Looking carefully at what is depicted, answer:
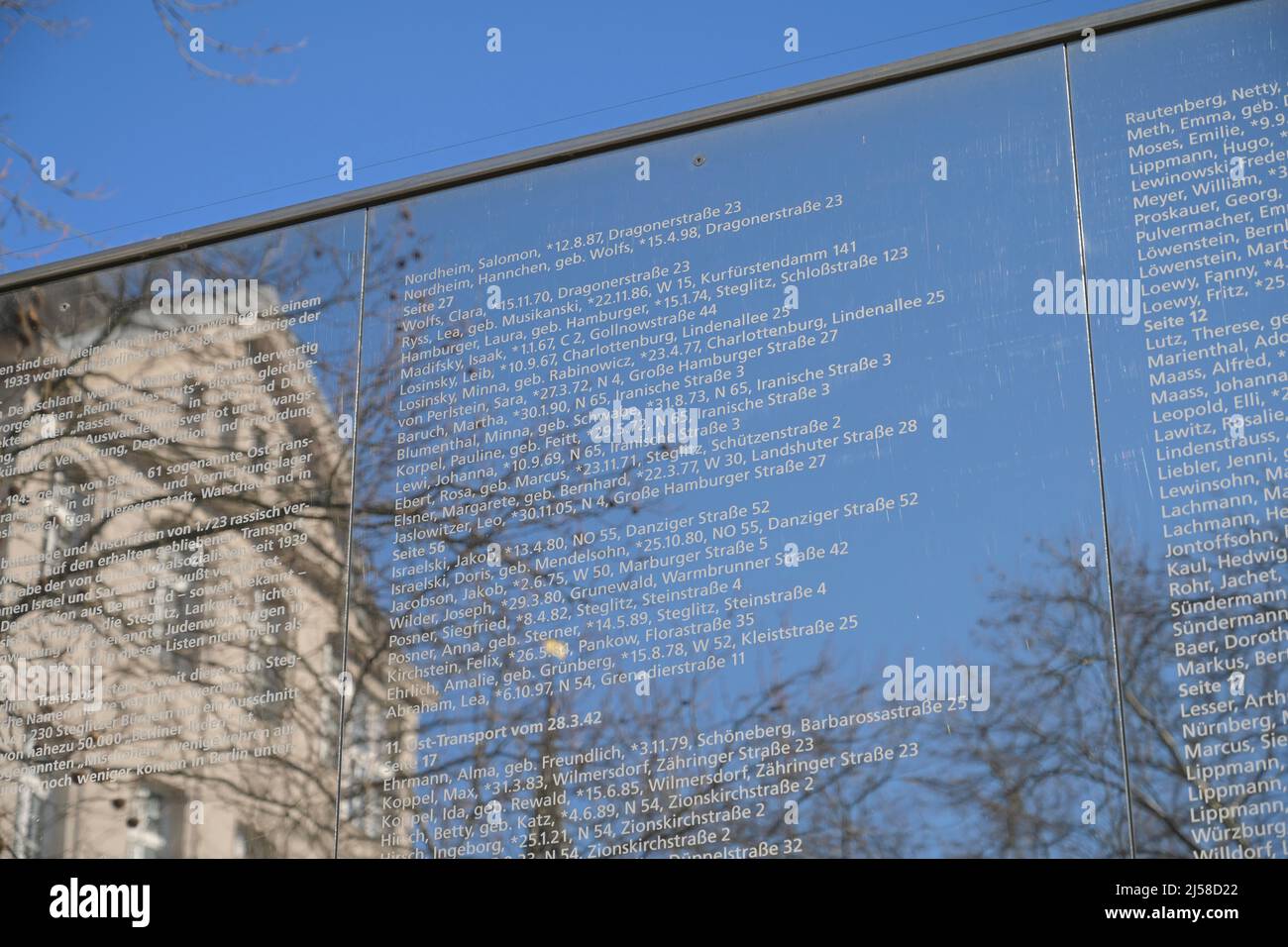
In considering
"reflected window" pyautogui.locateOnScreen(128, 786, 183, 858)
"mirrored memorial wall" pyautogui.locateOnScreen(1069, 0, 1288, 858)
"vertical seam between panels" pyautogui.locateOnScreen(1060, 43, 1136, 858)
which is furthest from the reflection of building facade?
"mirrored memorial wall" pyautogui.locateOnScreen(1069, 0, 1288, 858)

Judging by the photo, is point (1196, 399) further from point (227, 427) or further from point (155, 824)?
point (155, 824)

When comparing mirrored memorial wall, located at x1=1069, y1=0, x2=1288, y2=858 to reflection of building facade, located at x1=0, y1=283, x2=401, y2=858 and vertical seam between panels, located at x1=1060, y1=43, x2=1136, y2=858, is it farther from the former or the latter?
reflection of building facade, located at x1=0, y1=283, x2=401, y2=858

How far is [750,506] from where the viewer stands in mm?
5523

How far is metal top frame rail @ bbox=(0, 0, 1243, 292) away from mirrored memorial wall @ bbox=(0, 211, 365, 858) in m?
0.05

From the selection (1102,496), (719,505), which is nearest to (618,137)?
(719,505)

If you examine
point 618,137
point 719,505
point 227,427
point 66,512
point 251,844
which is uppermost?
point 618,137

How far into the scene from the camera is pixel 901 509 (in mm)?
5340

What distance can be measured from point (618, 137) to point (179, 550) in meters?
1.70

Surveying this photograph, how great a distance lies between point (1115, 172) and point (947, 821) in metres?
1.75
